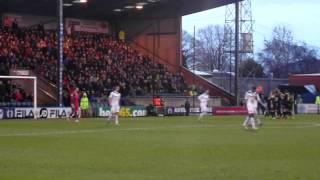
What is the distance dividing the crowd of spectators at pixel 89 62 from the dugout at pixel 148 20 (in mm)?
2989

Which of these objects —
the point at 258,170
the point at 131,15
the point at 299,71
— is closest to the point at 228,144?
the point at 258,170

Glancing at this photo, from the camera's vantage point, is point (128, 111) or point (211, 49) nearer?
point (128, 111)

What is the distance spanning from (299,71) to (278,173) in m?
103

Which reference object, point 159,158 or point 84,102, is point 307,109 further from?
point 159,158

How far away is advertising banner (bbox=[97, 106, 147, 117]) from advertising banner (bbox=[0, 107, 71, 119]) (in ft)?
12.9

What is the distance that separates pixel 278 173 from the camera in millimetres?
12711

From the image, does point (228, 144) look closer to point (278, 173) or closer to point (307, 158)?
point (307, 158)

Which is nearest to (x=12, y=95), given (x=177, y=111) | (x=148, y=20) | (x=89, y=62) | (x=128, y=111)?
(x=128, y=111)

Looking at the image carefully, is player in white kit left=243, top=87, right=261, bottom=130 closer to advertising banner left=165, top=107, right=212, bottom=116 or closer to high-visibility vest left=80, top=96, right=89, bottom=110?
high-visibility vest left=80, top=96, right=89, bottom=110

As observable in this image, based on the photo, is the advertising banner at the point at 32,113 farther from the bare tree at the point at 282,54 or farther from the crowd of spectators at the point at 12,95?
the bare tree at the point at 282,54

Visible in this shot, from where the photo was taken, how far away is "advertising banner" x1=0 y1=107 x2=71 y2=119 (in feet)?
144

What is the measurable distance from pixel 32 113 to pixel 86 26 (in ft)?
77.3

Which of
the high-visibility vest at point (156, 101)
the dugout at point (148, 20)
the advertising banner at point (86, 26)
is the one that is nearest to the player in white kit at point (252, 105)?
the high-visibility vest at point (156, 101)

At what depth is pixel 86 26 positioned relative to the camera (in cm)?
6706
